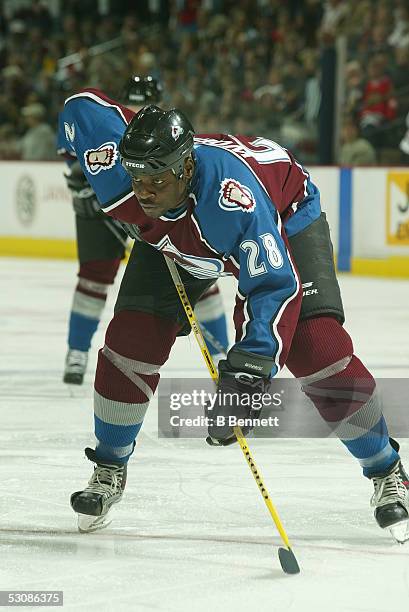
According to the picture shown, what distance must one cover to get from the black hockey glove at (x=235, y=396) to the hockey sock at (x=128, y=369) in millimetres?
330

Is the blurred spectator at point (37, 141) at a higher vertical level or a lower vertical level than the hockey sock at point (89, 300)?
lower

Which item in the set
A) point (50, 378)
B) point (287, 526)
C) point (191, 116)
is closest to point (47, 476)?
point (287, 526)

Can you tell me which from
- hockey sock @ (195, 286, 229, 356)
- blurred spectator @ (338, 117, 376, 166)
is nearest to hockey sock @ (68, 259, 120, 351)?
hockey sock @ (195, 286, 229, 356)

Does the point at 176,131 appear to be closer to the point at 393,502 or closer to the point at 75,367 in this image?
the point at 393,502

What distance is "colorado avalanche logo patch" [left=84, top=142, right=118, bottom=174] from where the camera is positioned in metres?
2.82

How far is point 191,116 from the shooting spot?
33.9 ft

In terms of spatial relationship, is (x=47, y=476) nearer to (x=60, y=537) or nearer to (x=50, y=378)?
(x=60, y=537)

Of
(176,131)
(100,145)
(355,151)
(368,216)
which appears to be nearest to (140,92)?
(100,145)

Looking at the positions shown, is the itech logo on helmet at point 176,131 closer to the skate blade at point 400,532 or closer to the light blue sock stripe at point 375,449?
the light blue sock stripe at point 375,449

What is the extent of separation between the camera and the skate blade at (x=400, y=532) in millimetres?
2834

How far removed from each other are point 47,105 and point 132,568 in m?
9.64

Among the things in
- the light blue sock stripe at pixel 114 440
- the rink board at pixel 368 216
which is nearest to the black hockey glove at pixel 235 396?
the light blue sock stripe at pixel 114 440

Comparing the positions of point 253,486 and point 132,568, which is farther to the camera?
point 253,486

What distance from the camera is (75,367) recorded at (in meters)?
4.91
